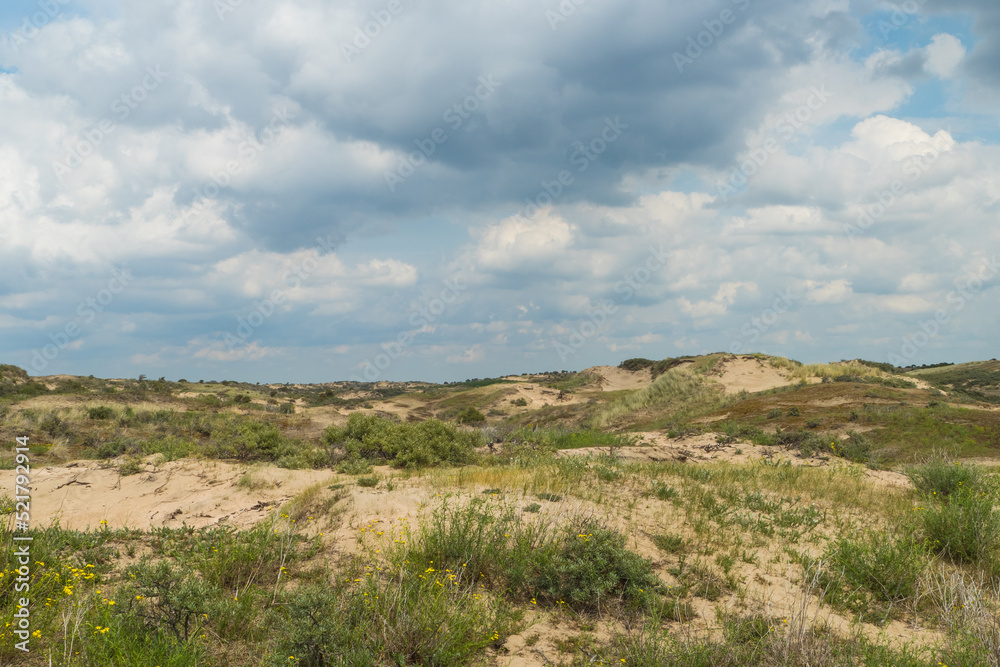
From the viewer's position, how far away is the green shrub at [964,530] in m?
6.53

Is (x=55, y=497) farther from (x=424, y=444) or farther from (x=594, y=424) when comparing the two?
(x=594, y=424)

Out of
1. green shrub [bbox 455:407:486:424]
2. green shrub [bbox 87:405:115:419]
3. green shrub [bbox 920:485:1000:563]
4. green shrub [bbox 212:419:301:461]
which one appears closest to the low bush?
green shrub [bbox 920:485:1000:563]

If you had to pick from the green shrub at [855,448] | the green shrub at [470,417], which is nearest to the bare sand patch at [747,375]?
the green shrub at [855,448]

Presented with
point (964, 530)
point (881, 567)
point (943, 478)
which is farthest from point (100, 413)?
point (943, 478)

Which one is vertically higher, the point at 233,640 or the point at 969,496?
the point at 969,496

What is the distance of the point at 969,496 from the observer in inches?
282

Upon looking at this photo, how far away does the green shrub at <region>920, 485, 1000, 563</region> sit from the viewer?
6527mm

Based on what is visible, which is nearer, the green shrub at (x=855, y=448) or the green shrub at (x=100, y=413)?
the green shrub at (x=855, y=448)

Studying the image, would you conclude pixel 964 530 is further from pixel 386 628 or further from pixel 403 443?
pixel 403 443

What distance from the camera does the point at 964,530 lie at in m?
6.67

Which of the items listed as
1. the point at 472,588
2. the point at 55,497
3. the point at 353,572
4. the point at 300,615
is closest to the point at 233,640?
the point at 300,615

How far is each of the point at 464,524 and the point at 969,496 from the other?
6718 millimetres

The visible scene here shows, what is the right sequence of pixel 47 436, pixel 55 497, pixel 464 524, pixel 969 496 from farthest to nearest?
pixel 47 436 → pixel 55 497 → pixel 969 496 → pixel 464 524

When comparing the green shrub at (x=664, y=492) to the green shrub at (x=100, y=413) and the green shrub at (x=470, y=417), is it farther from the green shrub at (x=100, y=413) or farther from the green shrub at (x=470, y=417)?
the green shrub at (x=470, y=417)
